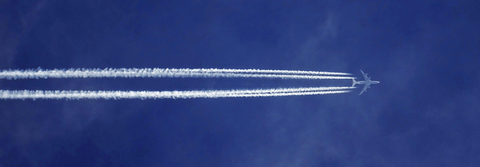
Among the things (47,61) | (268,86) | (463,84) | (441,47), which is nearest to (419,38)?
(441,47)

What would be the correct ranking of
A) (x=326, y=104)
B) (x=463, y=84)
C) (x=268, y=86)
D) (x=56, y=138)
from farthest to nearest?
(x=463, y=84) < (x=326, y=104) < (x=56, y=138) < (x=268, y=86)

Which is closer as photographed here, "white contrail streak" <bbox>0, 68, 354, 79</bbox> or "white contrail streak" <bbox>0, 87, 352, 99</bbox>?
"white contrail streak" <bbox>0, 87, 352, 99</bbox>

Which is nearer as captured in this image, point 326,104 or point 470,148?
point 326,104

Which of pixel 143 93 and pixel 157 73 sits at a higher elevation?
pixel 157 73

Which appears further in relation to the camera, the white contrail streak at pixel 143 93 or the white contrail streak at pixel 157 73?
the white contrail streak at pixel 157 73

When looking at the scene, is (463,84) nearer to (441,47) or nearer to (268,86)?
(441,47)

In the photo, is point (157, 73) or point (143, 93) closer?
point (143, 93)

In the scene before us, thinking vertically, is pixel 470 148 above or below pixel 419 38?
below

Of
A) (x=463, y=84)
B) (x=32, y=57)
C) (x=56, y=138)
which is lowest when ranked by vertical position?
(x=56, y=138)
